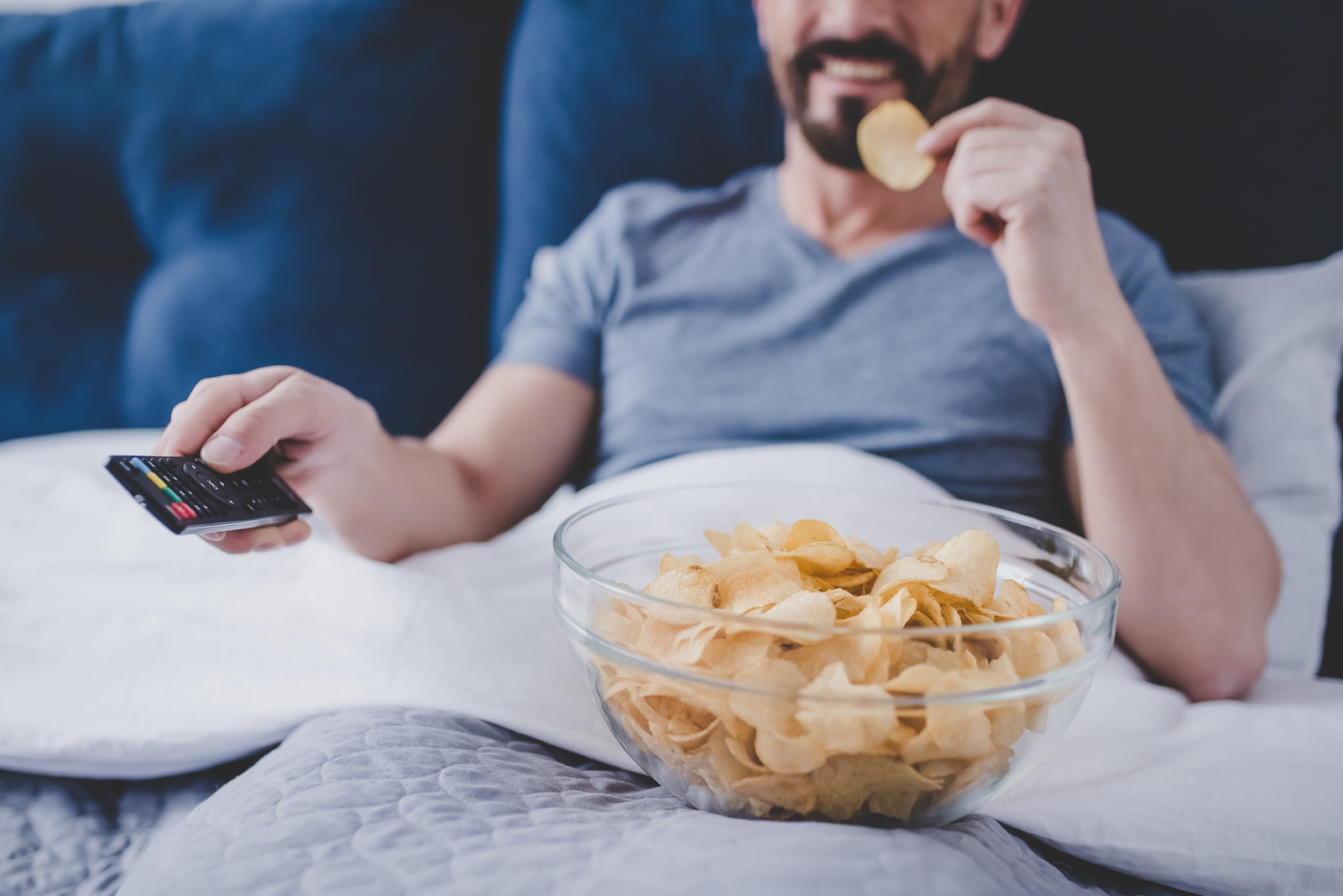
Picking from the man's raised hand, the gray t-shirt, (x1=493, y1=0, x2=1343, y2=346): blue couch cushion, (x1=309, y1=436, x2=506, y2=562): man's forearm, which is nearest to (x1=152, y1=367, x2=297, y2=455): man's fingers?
(x1=309, y1=436, x2=506, y2=562): man's forearm

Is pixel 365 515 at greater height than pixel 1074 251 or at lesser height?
lesser

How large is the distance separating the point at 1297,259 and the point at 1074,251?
1.73 ft

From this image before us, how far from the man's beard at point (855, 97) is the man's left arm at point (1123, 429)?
31cm

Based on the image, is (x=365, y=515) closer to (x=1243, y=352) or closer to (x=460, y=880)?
(x=460, y=880)

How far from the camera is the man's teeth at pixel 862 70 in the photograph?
0.99 meters

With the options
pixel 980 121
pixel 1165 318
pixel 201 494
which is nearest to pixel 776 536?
pixel 201 494

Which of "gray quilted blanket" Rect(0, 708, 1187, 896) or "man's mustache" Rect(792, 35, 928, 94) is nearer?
"gray quilted blanket" Rect(0, 708, 1187, 896)

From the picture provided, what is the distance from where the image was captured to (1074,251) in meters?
0.70

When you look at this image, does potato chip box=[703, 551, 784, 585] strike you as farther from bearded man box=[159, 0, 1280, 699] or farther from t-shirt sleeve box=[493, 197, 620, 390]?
t-shirt sleeve box=[493, 197, 620, 390]

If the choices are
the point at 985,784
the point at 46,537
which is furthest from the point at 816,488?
the point at 46,537

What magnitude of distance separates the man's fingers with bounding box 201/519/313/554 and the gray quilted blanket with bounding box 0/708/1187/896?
0.13 meters

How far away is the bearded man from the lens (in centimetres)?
70

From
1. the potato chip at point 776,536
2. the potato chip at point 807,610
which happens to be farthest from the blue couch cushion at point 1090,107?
the potato chip at point 807,610

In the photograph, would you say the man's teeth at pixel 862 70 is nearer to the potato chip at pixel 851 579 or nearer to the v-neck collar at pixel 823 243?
the v-neck collar at pixel 823 243
